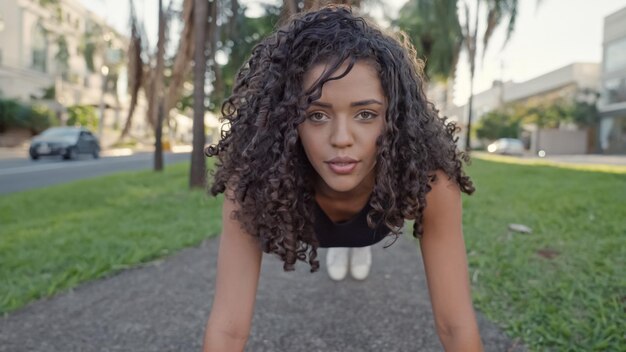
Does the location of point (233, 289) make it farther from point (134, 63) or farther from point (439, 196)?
point (134, 63)

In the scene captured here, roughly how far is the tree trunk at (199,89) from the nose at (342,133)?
22.2 feet

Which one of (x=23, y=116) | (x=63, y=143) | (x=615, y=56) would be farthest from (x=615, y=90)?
(x=23, y=116)

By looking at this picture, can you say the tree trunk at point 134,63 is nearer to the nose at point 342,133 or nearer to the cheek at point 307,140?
the cheek at point 307,140

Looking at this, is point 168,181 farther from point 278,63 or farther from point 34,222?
point 278,63

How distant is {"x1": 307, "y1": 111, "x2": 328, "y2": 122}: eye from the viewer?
1.54 m

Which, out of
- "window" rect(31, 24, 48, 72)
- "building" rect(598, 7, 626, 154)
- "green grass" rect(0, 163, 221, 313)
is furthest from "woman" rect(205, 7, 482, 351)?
"window" rect(31, 24, 48, 72)

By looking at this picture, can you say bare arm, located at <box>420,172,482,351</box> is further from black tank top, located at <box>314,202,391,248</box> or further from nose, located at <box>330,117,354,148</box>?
nose, located at <box>330,117,354,148</box>

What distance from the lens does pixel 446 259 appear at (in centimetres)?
170

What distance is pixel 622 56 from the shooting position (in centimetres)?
3228

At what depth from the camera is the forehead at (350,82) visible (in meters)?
1.49

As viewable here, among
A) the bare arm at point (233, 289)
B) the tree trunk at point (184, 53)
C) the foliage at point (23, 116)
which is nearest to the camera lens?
the bare arm at point (233, 289)

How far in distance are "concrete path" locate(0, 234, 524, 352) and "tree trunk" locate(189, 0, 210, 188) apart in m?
4.63

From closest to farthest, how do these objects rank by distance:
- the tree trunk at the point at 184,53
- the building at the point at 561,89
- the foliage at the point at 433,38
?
the tree trunk at the point at 184,53 < the foliage at the point at 433,38 < the building at the point at 561,89

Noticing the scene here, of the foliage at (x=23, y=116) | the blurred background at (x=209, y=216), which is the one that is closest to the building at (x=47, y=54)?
the foliage at (x=23, y=116)
